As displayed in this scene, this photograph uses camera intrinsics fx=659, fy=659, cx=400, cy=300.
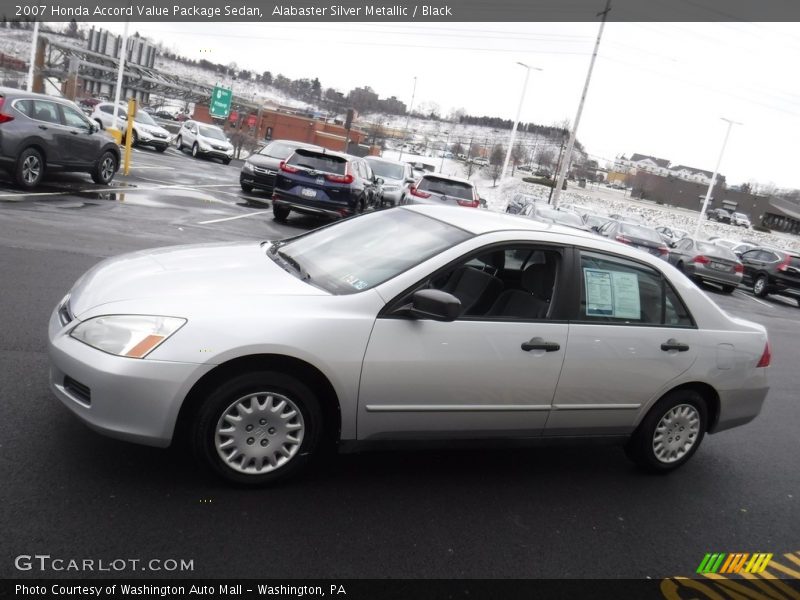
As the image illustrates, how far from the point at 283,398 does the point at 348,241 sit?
1396mm

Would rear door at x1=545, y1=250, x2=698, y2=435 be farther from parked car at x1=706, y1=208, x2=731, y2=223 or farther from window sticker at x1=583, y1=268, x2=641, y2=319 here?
parked car at x1=706, y1=208, x2=731, y2=223

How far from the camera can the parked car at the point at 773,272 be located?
2067 cm

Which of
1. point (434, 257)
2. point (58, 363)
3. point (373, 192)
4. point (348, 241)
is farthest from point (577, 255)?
point (373, 192)

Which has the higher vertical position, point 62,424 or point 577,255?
point 577,255

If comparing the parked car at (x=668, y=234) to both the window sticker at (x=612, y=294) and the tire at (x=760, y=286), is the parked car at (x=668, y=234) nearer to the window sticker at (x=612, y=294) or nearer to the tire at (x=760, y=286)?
the tire at (x=760, y=286)

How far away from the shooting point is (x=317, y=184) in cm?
1418

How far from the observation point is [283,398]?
3443mm

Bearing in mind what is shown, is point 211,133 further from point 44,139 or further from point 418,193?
point 44,139

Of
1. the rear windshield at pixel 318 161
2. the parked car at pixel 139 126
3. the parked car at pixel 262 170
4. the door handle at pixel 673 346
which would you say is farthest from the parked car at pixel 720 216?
the door handle at pixel 673 346

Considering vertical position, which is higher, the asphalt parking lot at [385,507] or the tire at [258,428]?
the tire at [258,428]

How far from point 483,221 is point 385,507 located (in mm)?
1914

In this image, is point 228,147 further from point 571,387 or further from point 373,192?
point 571,387

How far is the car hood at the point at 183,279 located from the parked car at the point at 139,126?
88.7 ft

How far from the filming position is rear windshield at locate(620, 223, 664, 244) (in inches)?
800
